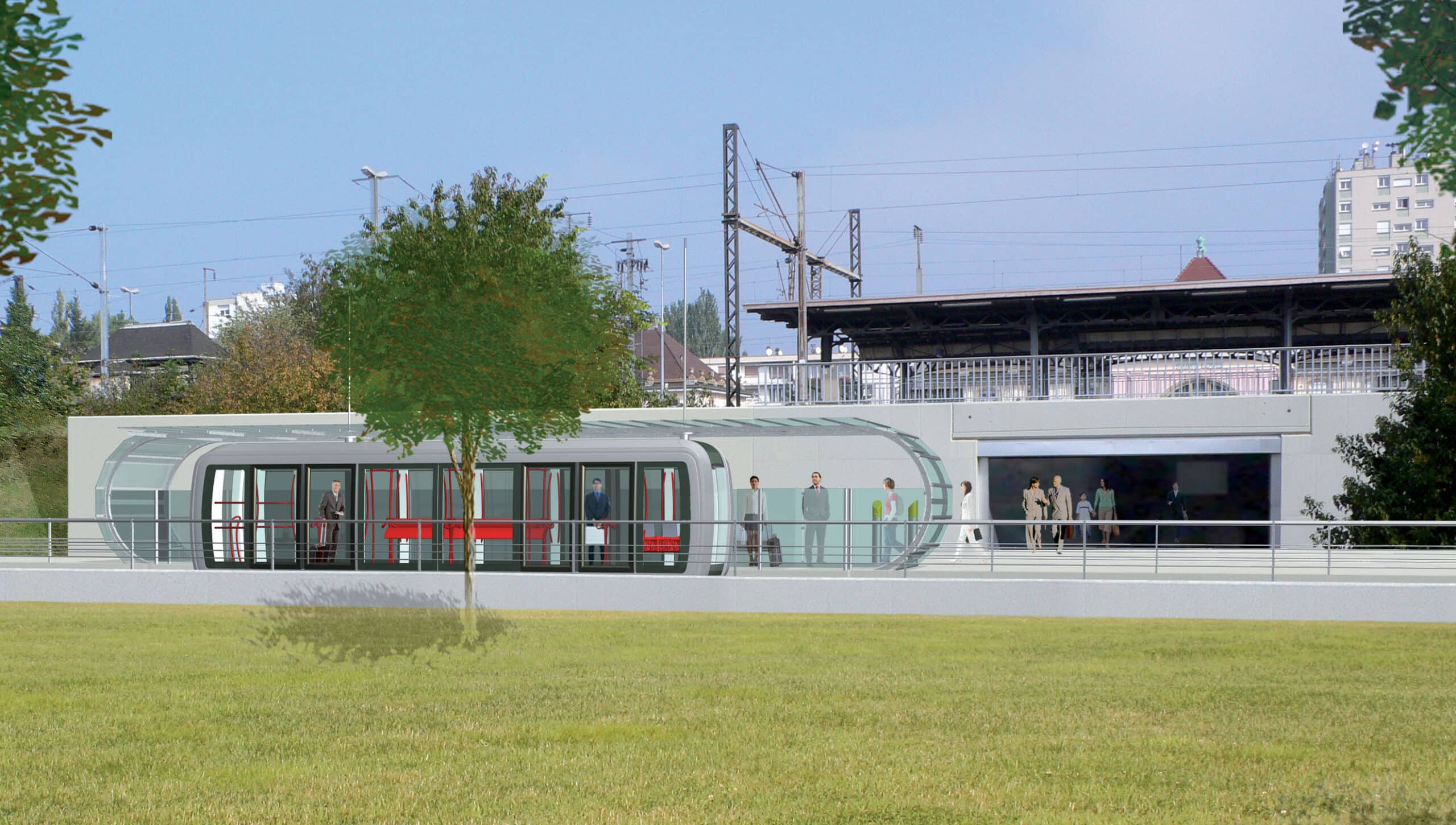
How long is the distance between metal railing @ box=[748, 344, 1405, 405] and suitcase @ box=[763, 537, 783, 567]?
24.8 ft

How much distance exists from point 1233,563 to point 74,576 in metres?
17.9

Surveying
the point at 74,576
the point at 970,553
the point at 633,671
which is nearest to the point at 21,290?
the point at 74,576

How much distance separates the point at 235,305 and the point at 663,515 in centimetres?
8096

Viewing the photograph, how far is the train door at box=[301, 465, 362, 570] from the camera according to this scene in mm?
24578

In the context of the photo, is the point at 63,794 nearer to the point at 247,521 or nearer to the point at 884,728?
the point at 884,728

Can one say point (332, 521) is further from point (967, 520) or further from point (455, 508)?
point (967, 520)

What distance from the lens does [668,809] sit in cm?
827

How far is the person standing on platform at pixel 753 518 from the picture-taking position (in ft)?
74.8

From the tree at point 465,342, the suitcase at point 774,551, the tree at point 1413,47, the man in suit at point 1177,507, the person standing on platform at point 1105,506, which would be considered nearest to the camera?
the tree at point 1413,47

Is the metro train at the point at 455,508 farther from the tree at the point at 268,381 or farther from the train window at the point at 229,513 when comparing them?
the tree at the point at 268,381

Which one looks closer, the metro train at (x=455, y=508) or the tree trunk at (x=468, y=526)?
the tree trunk at (x=468, y=526)

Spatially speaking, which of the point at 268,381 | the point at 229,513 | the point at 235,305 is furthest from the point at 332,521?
the point at 235,305

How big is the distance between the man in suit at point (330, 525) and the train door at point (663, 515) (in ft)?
16.9

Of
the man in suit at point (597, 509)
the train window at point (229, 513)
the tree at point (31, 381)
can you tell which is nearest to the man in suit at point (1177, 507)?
the man in suit at point (597, 509)
